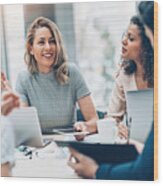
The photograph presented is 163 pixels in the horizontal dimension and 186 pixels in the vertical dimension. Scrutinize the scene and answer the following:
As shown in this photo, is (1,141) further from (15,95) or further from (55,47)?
(55,47)

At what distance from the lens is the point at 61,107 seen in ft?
5.10

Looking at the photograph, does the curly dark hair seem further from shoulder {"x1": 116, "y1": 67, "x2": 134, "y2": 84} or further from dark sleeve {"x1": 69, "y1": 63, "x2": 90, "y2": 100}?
dark sleeve {"x1": 69, "y1": 63, "x2": 90, "y2": 100}

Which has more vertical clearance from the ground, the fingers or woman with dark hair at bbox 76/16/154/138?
woman with dark hair at bbox 76/16/154/138

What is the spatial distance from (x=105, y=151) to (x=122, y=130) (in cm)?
11

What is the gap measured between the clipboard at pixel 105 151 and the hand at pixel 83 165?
0.06 feet

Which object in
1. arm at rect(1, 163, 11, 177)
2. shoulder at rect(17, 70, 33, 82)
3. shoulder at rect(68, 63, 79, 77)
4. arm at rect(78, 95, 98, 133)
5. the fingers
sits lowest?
arm at rect(1, 163, 11, 177)

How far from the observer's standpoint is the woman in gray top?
5.01ft

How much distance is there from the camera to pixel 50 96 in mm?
1562

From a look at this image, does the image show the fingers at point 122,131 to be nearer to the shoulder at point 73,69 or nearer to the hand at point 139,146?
the hand at point 139,146

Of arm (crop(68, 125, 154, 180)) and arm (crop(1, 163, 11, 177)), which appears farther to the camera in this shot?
arm (crop(1, 163, 11, 177))

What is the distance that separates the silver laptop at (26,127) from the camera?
157cm

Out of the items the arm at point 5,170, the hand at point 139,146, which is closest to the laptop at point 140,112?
the hand at point 139,146

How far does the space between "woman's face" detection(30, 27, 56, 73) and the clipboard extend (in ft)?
1.01

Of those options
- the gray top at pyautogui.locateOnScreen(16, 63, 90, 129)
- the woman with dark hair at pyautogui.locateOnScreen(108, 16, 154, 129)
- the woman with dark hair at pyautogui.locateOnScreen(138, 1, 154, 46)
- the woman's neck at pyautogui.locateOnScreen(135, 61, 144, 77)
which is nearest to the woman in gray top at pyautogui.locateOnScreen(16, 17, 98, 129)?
the gray top at pyautogui.locateOnScreen(16, 63, 90, 129)
